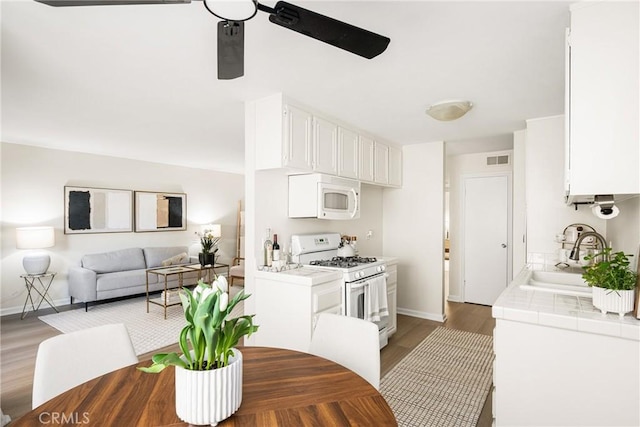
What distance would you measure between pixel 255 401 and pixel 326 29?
1372 millimetres

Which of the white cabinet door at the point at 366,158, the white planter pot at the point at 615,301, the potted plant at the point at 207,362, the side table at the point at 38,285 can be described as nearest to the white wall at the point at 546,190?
the white cabinet door at the point at 366,158

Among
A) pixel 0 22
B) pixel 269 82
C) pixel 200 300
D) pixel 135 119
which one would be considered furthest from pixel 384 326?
pixel 0 22

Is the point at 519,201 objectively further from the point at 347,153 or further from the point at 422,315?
the point at 347,153

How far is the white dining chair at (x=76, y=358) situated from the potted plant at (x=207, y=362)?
66 cm

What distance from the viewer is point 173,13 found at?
1.68 meters

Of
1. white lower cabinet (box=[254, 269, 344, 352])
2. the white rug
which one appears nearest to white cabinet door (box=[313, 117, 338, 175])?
white lower cabinet (box=[254, 269, 344, 352])

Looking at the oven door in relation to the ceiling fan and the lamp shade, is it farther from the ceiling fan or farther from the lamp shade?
the lamp shade

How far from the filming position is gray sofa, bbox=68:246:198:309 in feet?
16.2

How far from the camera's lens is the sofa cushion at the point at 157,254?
590 cm

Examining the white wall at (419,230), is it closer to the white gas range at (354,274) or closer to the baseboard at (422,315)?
the baseboard at (422,315)

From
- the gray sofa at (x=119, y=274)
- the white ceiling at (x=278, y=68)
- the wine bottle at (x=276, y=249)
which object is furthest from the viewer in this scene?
the gray sofa at (x=119, y=274)

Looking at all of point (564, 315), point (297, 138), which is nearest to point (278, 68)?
point (297, 138)

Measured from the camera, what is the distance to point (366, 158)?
13.2 feet

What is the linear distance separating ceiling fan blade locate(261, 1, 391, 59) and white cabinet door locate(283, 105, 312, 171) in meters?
1.46
